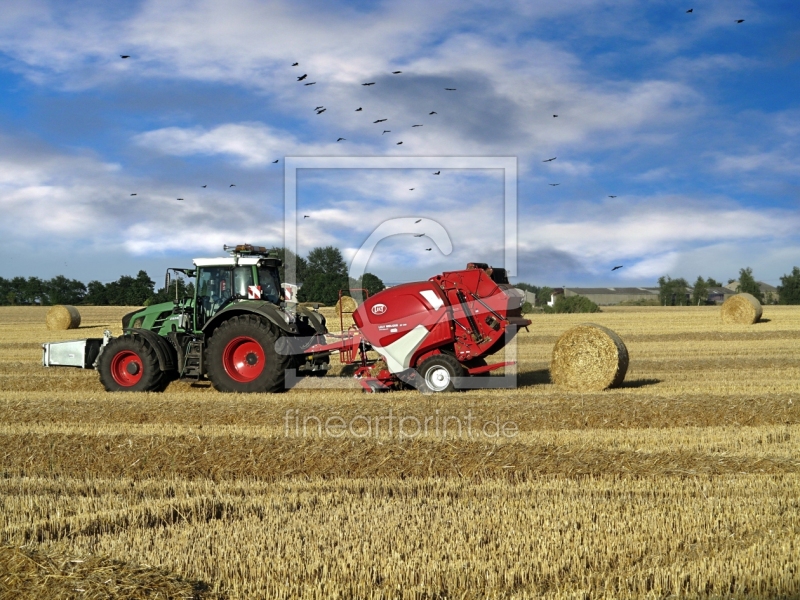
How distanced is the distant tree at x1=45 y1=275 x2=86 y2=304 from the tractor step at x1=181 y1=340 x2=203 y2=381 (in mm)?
45575

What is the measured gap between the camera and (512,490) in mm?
6441

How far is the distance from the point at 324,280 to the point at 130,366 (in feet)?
A: 32.9

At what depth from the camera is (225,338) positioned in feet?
38.7

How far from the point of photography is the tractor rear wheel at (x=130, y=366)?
1209 cm

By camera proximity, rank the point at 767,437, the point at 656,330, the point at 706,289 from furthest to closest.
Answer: the point at 706,289 → the point at 656,330 → the point at 767,437

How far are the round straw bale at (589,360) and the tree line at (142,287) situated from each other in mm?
3357

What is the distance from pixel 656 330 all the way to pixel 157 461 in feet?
74.6

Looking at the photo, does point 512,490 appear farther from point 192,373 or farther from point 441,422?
point 192,373

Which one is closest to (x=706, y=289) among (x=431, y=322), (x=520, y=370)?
(x=520, y=370)

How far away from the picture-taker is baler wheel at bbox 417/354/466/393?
11781mm

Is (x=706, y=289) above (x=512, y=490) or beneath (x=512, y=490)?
above

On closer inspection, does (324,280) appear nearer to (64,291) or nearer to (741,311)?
(741,311)

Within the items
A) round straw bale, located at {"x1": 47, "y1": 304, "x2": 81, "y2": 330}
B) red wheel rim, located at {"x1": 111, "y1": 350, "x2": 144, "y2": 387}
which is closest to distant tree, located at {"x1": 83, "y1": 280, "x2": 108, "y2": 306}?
round straw bale, located at {"x1": 47, "y1": 304, "x2": 81, "y2": 330}

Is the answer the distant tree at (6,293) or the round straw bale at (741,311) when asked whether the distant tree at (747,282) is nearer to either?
the round straw bale at (741,311)
